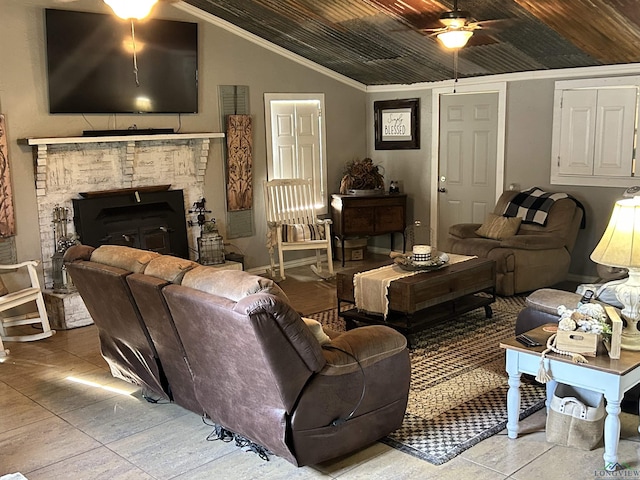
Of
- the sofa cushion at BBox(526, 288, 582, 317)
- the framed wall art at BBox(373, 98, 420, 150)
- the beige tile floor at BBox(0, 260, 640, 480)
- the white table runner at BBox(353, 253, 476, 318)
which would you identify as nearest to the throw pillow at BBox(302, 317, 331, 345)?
the beige tile floor at BBox(0, 260, 640, 480)

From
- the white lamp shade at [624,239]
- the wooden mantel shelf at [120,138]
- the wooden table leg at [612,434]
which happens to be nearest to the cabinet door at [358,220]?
the wooden mantel shelf at [120,138]

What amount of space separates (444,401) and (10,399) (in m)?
2.66

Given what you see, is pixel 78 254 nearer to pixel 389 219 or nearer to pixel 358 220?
pixel 358 220

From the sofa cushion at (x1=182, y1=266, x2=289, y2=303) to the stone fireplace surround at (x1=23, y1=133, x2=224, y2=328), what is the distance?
282cm

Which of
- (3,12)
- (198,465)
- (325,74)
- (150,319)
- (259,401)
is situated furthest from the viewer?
(325,74)

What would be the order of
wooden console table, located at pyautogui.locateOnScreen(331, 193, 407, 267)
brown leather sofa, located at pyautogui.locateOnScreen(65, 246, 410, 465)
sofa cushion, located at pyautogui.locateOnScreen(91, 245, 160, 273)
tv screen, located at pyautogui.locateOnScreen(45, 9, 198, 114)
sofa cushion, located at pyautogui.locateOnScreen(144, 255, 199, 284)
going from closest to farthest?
brown leather sofa, located at pyautogui.locateOnScreen(65, 246, 410, 465), sofa cushion, located at pyautogui.locateOnScreen(144, 255, 199, 284), sofa cushion, located at pyautogui.locateOnScreen(91, 245, 160, 273), tv screen, located at pyautogui.locateOnScreen(45, 9, 198, 114), wooden console table, located at pyautogui.locateOnScreen(331, 193, 407, 267)

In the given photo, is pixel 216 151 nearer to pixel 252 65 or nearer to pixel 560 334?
pixel 252 65

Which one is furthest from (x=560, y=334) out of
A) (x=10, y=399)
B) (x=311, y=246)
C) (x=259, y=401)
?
(x=311, y=246)

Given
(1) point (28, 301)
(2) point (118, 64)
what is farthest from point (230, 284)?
(2) point (118, 64)

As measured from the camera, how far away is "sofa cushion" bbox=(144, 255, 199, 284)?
3.40m

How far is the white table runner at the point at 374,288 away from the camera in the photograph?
4852 mm

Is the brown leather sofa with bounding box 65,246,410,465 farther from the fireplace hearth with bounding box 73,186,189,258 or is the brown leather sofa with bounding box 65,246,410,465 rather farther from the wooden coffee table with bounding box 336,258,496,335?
the fireplace hearth with bounding box 73,186,189,258

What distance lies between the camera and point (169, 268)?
348 cm

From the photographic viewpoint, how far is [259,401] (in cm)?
309
